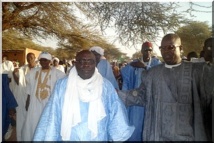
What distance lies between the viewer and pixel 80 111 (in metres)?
3.16

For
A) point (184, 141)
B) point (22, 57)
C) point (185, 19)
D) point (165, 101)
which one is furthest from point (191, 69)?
point (22, 57)

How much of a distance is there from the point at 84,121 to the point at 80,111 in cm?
10

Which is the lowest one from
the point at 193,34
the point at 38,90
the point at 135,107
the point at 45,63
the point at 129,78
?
the point at 135,107

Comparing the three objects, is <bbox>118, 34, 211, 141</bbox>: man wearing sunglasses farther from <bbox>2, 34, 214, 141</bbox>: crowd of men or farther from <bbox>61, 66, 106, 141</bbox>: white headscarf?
<bbox>61, 66, 106, 141</bbox>: white headscarf

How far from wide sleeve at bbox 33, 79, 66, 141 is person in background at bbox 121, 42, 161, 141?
172 centimetres

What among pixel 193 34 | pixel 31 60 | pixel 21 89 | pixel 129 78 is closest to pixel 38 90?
pixel 31 60

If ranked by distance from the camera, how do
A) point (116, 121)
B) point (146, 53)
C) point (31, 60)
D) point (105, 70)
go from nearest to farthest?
point (116, 121)
point (146, 53)
point (105, 70)
point (31, 60)

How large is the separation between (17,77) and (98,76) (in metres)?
3.69

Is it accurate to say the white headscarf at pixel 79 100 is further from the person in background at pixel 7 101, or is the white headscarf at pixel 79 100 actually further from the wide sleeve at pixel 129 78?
the person in background at pixel 7 101

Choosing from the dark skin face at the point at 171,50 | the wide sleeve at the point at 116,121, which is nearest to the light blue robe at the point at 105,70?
the wide sleeve at the point at 116,121

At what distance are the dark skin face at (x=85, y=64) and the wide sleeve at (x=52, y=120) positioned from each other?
0.21 meters

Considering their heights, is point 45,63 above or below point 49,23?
below

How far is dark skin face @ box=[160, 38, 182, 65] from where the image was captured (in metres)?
3.19

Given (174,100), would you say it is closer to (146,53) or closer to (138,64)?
(138,64)
